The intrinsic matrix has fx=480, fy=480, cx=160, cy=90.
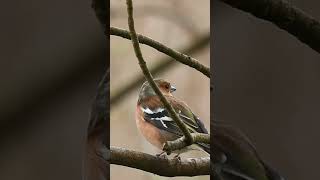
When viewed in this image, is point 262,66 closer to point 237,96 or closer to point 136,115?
point 237,96

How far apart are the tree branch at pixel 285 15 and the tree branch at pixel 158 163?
640 millimetres

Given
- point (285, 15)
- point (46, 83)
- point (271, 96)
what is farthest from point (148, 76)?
point (46, 83)

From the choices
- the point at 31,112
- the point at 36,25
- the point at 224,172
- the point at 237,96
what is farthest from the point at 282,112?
the point at 31,112

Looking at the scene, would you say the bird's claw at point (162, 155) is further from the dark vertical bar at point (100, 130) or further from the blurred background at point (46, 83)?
the blurred background at point (46, 83)

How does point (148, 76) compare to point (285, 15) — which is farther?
point (148, 76)

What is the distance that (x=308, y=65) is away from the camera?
5.30 feet

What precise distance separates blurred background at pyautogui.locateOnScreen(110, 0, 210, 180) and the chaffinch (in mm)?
20

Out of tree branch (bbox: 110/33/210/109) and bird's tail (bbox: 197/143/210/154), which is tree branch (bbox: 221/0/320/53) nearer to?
tree branch (bbox: 110/33/210/109)

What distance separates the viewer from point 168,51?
168 cm

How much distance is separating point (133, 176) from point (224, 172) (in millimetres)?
319

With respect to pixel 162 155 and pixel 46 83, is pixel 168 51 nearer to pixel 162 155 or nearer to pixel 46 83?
pixel 162 155

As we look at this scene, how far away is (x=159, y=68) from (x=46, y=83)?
1193 mm

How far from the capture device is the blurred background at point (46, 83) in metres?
0.53

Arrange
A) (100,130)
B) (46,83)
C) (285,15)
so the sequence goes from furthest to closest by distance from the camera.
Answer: (100,130) → (285,15) → (46,83)
